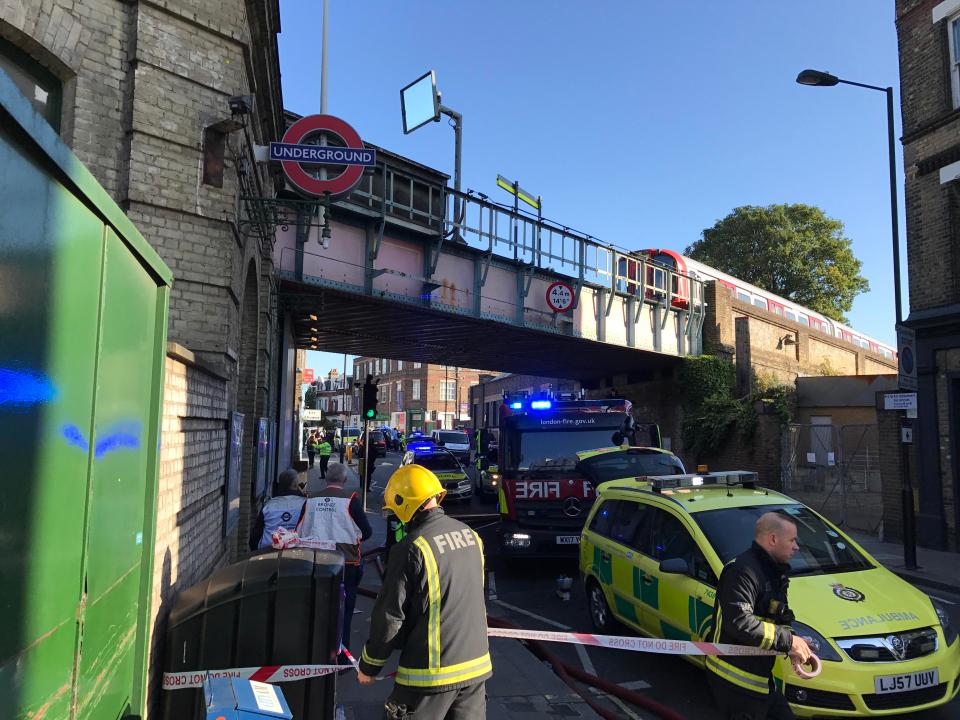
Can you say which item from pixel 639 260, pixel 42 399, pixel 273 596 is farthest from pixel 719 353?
pixel 42 399

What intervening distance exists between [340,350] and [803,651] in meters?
23.5

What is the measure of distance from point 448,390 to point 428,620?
71.0 meters

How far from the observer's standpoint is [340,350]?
25594 millimetres

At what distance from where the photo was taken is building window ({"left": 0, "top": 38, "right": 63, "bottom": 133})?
211 inches

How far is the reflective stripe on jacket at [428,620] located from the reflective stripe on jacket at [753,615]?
136 centimetres

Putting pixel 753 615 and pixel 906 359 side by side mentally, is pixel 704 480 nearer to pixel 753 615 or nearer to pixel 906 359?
pixel 753 615

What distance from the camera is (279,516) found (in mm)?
5754

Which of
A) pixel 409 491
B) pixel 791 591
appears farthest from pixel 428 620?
pixel 791 591

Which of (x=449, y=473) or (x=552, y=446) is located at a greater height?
(x=552, y=446)

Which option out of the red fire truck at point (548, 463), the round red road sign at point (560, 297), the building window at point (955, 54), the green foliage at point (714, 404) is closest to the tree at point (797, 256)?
the green foliage at point (714, 404)

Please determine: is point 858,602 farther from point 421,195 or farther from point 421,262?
point 421,195

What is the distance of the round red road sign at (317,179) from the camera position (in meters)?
8.12

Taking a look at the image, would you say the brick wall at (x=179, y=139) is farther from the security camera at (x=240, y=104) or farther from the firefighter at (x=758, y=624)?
the firefighter at (x=758, y=624)

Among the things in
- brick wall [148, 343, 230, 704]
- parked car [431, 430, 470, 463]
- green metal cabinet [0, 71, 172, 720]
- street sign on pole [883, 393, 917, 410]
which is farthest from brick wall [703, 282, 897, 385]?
green metal cabinet [0, 71, 172, 720]
